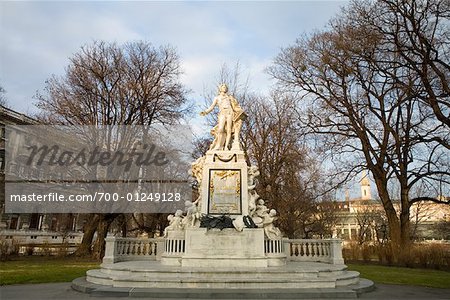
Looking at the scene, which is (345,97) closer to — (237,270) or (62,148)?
(237,270)

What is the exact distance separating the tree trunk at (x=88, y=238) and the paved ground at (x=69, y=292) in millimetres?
13137

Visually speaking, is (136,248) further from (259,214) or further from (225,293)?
(225,293)

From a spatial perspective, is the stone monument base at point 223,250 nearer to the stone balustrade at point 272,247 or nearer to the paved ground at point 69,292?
the stone balustrade at point 272,247

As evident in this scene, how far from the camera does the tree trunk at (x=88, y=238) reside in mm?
23594

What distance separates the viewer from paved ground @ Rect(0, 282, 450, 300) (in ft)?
29.1

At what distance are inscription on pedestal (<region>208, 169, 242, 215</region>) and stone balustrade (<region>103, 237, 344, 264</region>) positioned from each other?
2169mm

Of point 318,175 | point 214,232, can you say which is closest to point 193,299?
point 214,232

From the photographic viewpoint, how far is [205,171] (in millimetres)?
13430

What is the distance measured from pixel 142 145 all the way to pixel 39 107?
7.29 m

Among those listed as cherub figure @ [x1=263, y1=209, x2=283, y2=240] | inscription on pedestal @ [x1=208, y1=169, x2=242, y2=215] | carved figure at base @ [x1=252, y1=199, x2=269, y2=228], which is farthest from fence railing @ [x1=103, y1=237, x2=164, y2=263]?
cherub figure @ [x1=263, y1=209, x2=283, y2=240]

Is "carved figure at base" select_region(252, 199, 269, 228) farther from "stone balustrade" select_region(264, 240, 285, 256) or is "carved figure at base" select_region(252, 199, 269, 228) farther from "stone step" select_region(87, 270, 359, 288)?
"stone step" select_region(87, 270, 359, 288)

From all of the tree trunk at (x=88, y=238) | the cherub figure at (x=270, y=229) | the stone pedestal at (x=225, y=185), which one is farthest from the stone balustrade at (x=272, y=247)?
the tree trunk at (x=88, y=238)

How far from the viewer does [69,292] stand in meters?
9.54

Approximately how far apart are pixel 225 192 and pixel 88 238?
15.7 metres
